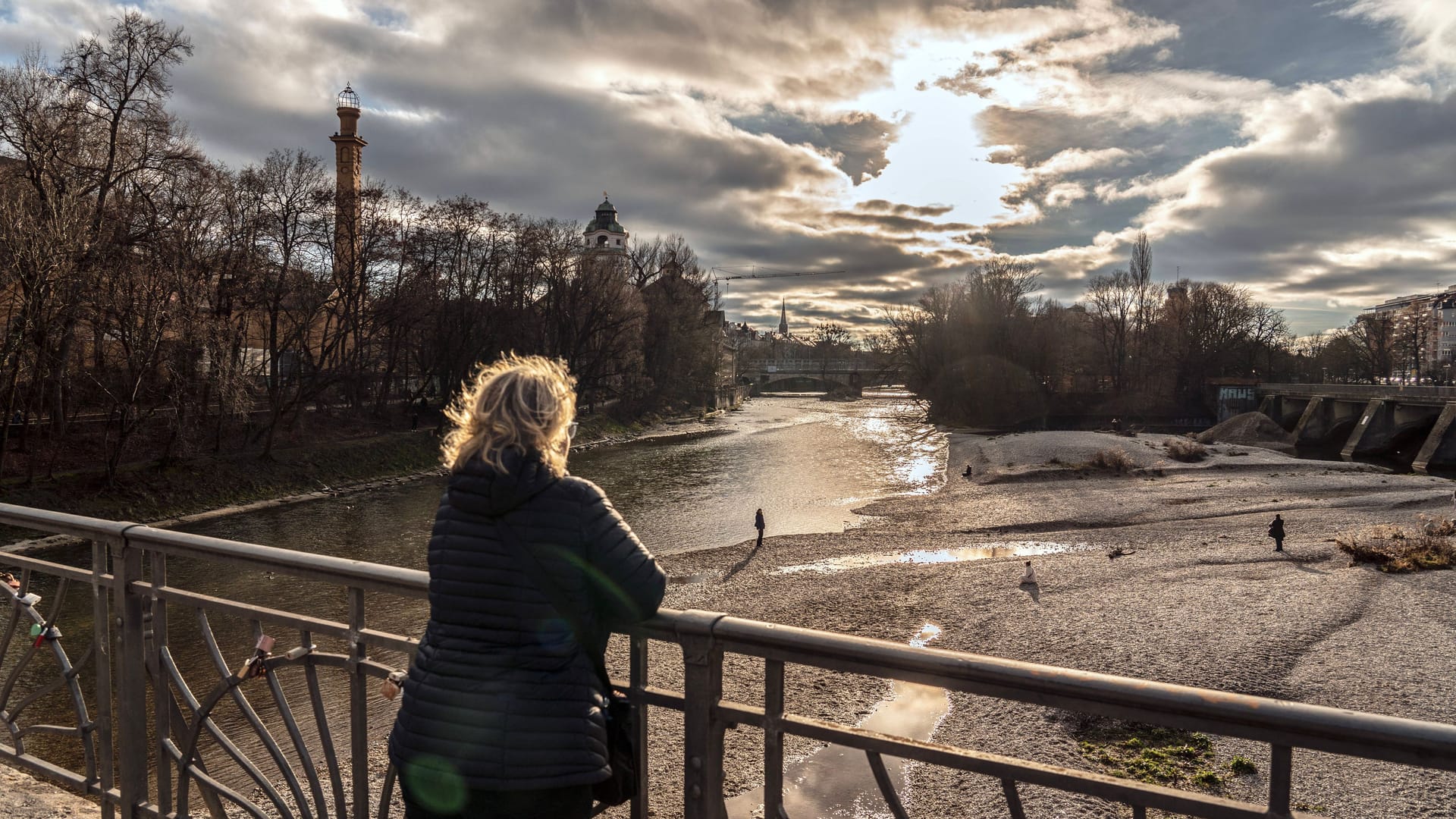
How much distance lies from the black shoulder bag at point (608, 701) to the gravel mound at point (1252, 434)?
57.9 m

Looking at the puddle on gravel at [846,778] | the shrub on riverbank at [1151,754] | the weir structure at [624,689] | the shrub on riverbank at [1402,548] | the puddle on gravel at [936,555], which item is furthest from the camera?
the puddle on gravel at [936,555]

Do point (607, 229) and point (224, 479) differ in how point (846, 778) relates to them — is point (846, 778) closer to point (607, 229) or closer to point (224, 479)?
point (224, 479)

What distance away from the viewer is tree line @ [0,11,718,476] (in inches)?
854

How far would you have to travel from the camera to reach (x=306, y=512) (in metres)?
26.8

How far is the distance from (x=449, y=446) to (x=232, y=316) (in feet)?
103

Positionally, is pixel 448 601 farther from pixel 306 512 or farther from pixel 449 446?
pixel 306 512

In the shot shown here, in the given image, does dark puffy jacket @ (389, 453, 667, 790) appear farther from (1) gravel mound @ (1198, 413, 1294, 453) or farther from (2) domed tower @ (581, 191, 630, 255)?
(2) domed tower @ (581, 191, 630, 255)

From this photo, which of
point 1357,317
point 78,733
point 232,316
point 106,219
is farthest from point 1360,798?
point 1357,317

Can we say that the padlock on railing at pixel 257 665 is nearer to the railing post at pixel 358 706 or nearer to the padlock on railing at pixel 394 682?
the railing post at pixel 358 706

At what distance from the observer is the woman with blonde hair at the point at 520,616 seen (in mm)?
2191

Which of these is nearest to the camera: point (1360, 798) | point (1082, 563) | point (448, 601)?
point (448, 601)

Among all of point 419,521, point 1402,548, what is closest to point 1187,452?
point 1402,548

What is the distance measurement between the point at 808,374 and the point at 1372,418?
7688 cm

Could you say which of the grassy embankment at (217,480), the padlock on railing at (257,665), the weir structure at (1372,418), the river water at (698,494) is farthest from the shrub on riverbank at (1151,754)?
the weir structure at (1372,418)
